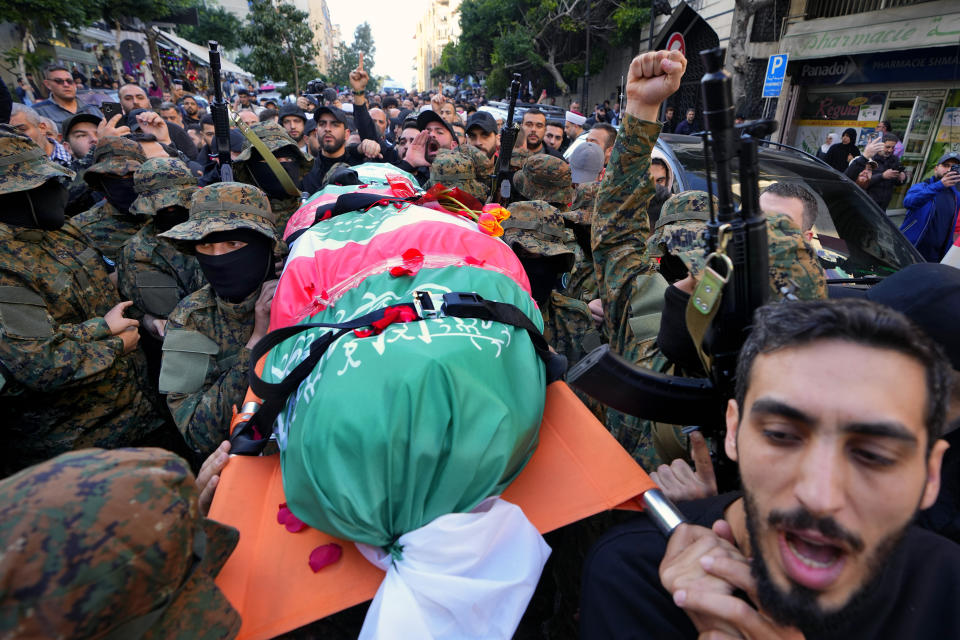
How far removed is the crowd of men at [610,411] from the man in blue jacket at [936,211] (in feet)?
12.2

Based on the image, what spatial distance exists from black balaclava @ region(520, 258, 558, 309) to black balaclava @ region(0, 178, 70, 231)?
234 cm

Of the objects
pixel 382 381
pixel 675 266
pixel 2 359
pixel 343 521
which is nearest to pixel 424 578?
pixel 343 521

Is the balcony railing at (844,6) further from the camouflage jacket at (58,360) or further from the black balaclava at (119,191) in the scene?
the camouflage jacket at (58,360)

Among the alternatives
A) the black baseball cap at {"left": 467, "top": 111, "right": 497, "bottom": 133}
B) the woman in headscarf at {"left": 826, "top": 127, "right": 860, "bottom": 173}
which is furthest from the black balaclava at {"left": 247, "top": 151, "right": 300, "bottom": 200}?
the woman in headscarf at {"left": 826, "top": 127, "right": 860, "bottom": 173}

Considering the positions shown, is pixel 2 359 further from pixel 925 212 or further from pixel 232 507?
pixel 925 212

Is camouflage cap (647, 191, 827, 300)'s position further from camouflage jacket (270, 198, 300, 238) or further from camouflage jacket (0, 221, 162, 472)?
camouflage jacket (270, 198, 300, 238)

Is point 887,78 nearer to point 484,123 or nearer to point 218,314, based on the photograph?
point 484,123

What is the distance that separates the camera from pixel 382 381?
1165 millimetres

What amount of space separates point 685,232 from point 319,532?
152cm

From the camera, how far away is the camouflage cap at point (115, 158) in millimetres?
3227

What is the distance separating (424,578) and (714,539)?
0.63 metres

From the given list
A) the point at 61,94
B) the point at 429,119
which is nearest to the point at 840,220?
the point at 429,119

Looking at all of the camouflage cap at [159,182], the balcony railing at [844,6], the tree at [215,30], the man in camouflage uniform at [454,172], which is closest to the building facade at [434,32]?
the tree at [215,30]

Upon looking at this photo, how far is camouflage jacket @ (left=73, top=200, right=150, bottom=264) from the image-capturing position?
3.38 meters
